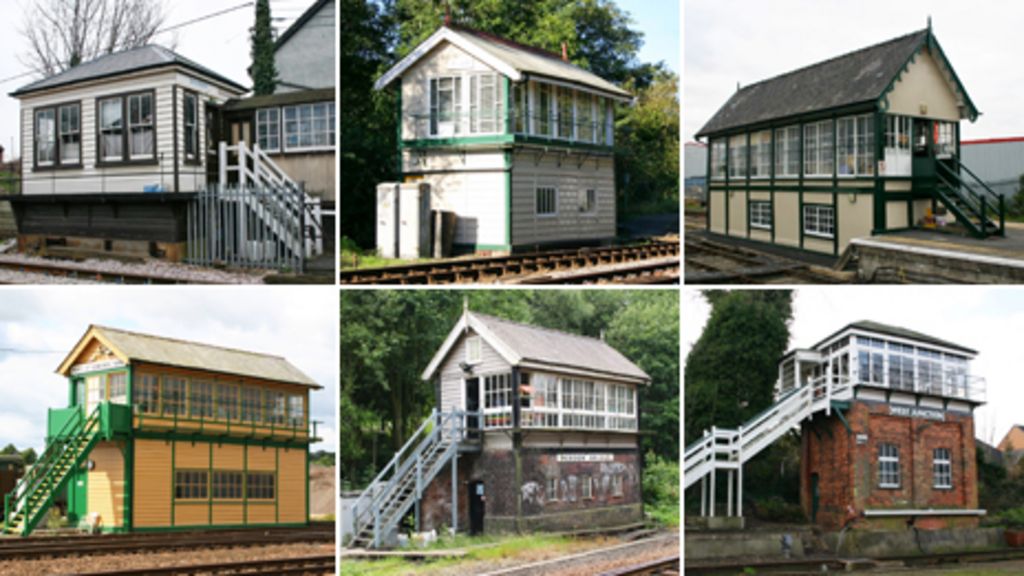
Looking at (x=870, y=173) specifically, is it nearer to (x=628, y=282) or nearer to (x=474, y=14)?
(x=628, y=282)

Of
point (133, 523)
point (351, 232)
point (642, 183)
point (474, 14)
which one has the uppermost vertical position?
point (474, 14)

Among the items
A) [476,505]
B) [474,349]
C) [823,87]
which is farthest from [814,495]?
[823,87]

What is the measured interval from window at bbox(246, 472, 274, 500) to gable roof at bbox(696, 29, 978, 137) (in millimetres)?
14097

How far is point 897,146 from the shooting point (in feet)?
56.4

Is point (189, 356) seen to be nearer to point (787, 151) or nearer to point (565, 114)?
point (565, 114)

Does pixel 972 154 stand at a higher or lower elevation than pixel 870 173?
higher

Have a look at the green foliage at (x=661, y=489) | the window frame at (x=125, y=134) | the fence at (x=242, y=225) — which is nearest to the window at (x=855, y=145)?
the green foliage at (x=661, y=489)

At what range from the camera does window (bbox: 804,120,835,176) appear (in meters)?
18.6

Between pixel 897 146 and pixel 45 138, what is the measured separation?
17930 millimetres

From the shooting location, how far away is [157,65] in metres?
16.9

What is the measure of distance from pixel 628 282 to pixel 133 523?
964 centimetres

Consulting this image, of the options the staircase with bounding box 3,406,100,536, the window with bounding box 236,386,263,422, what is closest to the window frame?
the window with bounding box 236,386,263,422

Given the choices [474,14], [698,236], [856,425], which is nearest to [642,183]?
[698,236]

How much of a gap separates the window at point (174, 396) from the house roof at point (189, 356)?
0.35 m
